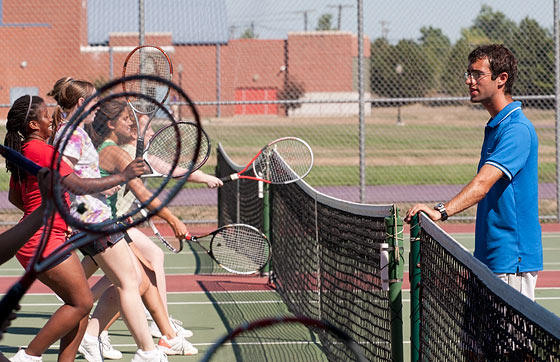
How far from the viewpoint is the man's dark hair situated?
4.49 metres

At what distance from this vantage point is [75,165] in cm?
470

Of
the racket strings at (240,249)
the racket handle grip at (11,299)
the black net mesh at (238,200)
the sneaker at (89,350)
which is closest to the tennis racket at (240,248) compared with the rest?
the racket strings at (240,249)

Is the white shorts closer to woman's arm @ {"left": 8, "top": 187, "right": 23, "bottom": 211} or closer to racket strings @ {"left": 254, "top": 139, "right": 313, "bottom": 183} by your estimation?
woman's arm @ {"left": 8, "top": 187, "right": 23, "bottom": 211}

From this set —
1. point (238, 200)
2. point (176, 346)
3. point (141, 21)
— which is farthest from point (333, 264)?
point (141, 21)

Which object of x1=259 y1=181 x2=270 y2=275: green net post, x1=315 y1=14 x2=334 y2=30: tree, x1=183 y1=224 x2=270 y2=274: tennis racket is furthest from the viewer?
x1=315 y1=14 x2=334 y2=30: tree

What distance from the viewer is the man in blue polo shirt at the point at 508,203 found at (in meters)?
4.27

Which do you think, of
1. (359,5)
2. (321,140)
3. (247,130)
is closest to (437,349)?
(359,5)

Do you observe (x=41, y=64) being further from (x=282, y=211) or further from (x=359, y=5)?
(x=282, y=211)

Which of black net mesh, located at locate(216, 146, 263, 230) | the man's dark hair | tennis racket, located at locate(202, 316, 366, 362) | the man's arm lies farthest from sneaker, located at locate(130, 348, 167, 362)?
black net mesh, located at locate(216, 146, 263, 230)

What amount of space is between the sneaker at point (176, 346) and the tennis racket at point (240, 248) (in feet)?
4.29

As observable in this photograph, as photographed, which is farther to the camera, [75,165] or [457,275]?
[75,165]

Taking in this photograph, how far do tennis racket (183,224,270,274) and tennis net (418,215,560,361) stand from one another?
3210mm

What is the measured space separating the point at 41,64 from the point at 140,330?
481 inches

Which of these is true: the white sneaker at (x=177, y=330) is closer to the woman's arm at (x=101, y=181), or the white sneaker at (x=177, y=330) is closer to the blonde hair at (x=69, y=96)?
the blonde hair at (x=69, y=96)
